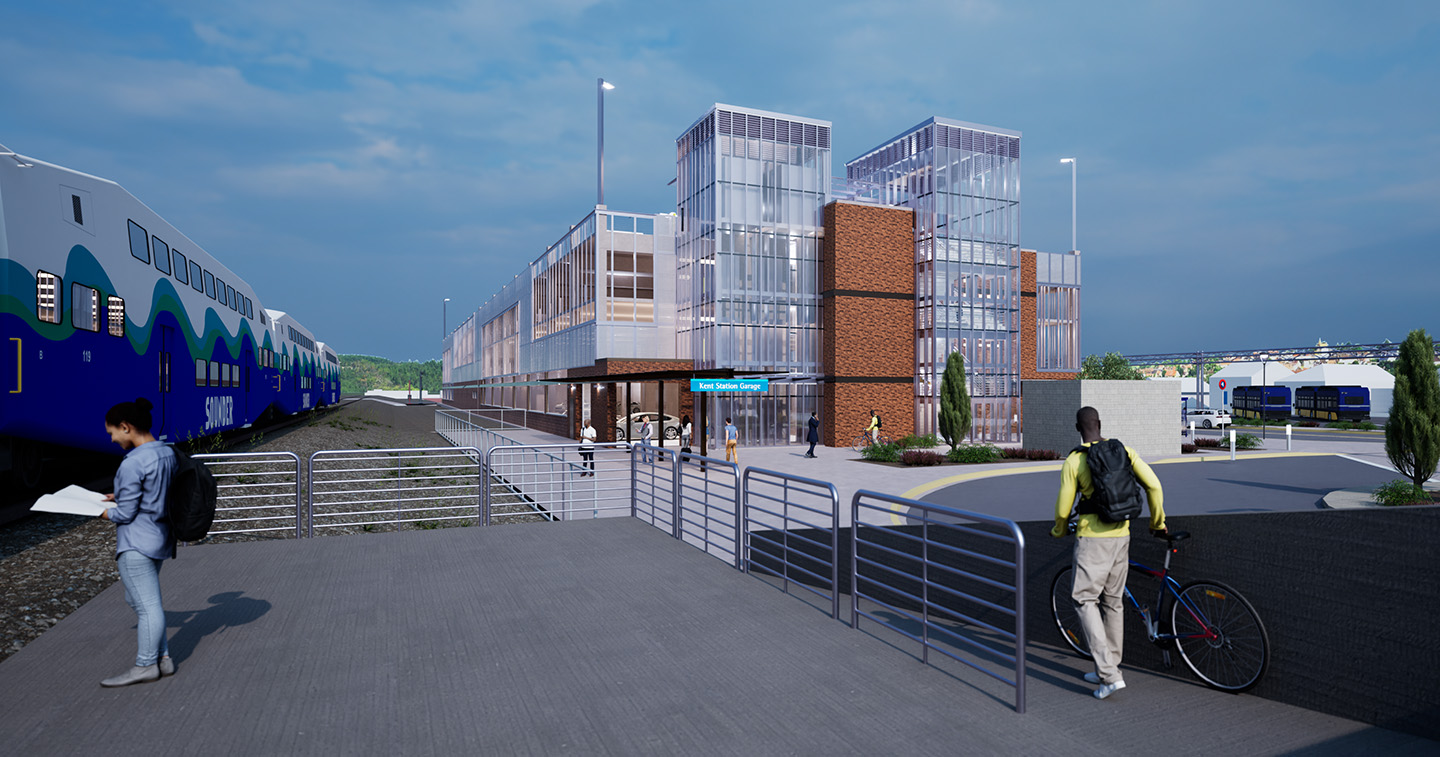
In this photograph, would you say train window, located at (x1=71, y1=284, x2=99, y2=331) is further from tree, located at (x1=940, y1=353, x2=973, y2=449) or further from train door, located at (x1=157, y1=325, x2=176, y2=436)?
tree, located at (x1=940, y1=353, x2=973, y2=449)

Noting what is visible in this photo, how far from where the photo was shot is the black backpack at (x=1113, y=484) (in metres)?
4.84

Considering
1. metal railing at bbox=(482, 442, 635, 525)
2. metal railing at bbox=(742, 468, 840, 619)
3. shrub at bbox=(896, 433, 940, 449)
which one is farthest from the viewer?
shrub at bbox=(896, 433, 940, 449)

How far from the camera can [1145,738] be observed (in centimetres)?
427

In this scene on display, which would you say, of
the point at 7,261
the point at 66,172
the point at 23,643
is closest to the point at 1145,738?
the point at 23,643

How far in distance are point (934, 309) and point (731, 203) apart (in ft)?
33.3

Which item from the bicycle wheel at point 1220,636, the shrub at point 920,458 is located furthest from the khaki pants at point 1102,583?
the shrub at point 920,458

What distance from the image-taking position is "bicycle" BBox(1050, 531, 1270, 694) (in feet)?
16.0

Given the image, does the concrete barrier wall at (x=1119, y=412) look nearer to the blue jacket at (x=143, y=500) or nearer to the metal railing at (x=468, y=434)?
the metal railing at (x=468, y=434)

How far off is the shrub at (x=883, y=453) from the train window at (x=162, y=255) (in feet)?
65.7

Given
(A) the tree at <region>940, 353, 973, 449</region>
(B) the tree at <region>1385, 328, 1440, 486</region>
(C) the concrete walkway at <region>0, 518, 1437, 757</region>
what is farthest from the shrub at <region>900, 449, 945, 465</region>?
(C) the concrete walkway at <region>0, 518, 1437, 757</region>

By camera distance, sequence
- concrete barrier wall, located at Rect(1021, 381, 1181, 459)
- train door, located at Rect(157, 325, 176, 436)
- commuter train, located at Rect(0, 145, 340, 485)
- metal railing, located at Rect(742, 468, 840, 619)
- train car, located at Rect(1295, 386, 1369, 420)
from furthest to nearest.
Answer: train car, located at Rect(1295, 386, 1369, 420)
concrete barrier wall, located at Rect(1021, 381, 1181, 459)
train door, located at Rect(157, 325, 176, 436)
commuter train, located at Rect(0, 145, 340, 485)
metal railing, located at Rect(742, 468, 840, 619)

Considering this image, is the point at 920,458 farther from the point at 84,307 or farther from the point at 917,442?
the point at 84,307

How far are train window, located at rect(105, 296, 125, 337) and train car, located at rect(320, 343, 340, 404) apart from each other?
44.6 metres

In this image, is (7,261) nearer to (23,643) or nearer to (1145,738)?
(23,643)
